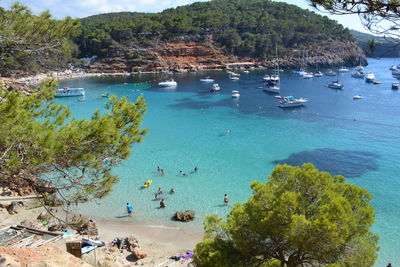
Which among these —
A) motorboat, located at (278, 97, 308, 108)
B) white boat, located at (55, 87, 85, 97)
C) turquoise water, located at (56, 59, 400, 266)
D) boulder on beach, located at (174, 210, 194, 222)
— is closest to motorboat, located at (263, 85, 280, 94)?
turquoise water, located at (56, 59, 400, 266)

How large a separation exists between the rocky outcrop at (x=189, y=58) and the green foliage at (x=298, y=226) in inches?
3004

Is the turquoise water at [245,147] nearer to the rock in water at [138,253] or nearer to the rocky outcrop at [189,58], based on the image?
the rock in water at [138,253]

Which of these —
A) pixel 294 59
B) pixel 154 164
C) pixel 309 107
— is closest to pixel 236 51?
pixel 294 59

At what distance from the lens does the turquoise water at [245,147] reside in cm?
1967

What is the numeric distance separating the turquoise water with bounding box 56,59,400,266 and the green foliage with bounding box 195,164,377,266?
24.7 ft

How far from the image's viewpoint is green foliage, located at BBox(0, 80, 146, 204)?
6.28 m

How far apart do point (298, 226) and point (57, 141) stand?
5.92 meters

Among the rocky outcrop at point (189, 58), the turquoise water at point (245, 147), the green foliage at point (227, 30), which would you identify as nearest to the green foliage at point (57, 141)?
the turquoise water at point (245, 147)

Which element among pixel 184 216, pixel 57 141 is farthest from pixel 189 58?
pixel 57 141

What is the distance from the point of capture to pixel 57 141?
648cm

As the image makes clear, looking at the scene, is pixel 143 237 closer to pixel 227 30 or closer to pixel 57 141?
pixel 57 141

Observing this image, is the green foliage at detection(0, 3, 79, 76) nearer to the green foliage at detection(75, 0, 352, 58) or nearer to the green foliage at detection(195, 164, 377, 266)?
the green foliage at detection(195, 164, 377, 266)

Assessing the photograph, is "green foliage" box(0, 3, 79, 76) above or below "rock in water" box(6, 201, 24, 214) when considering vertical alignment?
above

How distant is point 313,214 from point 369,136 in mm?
26892
